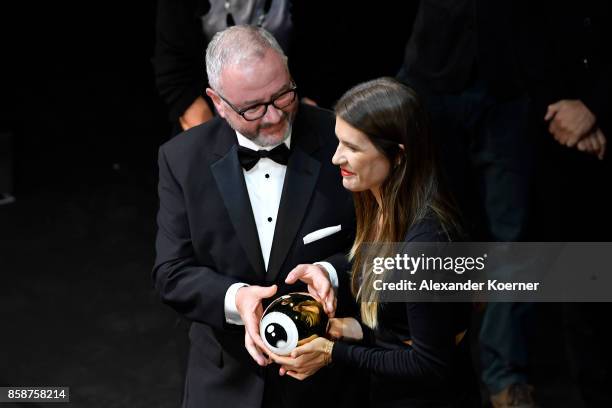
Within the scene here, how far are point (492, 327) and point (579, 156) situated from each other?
31.5 inches

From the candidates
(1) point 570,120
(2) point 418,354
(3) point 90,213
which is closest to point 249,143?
(2) point 418,354

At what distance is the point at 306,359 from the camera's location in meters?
2.53

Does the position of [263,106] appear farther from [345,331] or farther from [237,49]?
[345,331]

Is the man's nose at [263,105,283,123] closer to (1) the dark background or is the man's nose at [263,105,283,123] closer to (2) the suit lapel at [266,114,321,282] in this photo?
(2) the suit lapel at [266,114,321,282]

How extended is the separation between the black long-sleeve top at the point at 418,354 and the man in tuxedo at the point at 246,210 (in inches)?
8.7

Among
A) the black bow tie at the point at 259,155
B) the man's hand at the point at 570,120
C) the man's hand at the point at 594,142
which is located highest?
the black bow tie at the point at 259,155

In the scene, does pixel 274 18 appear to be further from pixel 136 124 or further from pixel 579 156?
pixel 136 124

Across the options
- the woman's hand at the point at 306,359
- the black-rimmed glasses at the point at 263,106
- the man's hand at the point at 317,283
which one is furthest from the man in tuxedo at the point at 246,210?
the woman's hand at the point at 306,359

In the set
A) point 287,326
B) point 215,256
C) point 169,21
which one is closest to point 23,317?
point 169,21

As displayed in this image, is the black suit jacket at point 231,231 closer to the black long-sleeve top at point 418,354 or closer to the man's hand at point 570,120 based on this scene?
the black long-sleeve top at point 418,354

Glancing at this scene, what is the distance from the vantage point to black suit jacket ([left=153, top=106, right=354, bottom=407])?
278 cm

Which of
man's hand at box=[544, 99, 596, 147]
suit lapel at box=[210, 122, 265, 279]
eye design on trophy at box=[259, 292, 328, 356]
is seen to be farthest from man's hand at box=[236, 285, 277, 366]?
man's hand at box=[544, 99, 596, 147]

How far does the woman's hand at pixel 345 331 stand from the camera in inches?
105

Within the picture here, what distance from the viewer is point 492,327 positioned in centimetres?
386
